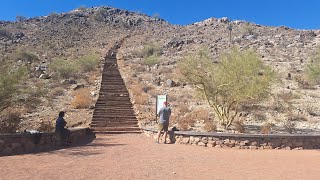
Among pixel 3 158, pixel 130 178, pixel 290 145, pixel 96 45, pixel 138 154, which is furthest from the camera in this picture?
pixel 96 45

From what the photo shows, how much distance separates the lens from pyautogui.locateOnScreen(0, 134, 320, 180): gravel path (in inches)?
368

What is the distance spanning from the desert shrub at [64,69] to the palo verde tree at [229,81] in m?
18.8

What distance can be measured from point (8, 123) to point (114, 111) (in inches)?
283

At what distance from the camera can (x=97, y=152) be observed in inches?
517

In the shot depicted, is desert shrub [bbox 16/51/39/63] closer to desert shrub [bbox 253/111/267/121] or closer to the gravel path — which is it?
desert shrub [bbox 253/111/267/121]

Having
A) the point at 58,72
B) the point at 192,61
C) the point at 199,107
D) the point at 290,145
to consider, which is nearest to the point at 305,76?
the point at 199,107

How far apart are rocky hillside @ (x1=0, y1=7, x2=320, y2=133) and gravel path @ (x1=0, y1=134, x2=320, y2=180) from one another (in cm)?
512

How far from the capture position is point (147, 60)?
146ft

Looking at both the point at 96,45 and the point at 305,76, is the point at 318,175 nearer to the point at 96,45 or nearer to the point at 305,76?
the point at 305,76

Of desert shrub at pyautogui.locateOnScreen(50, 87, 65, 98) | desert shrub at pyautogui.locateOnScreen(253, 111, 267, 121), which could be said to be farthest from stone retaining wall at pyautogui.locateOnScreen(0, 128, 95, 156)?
desert shrub at pyautogui.locateOnScreen(50, 87, 65, 98)

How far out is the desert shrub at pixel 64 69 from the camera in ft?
116

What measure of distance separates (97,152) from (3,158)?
308 centimetres

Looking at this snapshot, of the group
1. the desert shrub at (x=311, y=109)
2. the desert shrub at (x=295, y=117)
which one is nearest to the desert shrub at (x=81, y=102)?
the desert shrub at (x=295, y=117)

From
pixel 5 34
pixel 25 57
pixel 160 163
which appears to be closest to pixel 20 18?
pixel 5 34
